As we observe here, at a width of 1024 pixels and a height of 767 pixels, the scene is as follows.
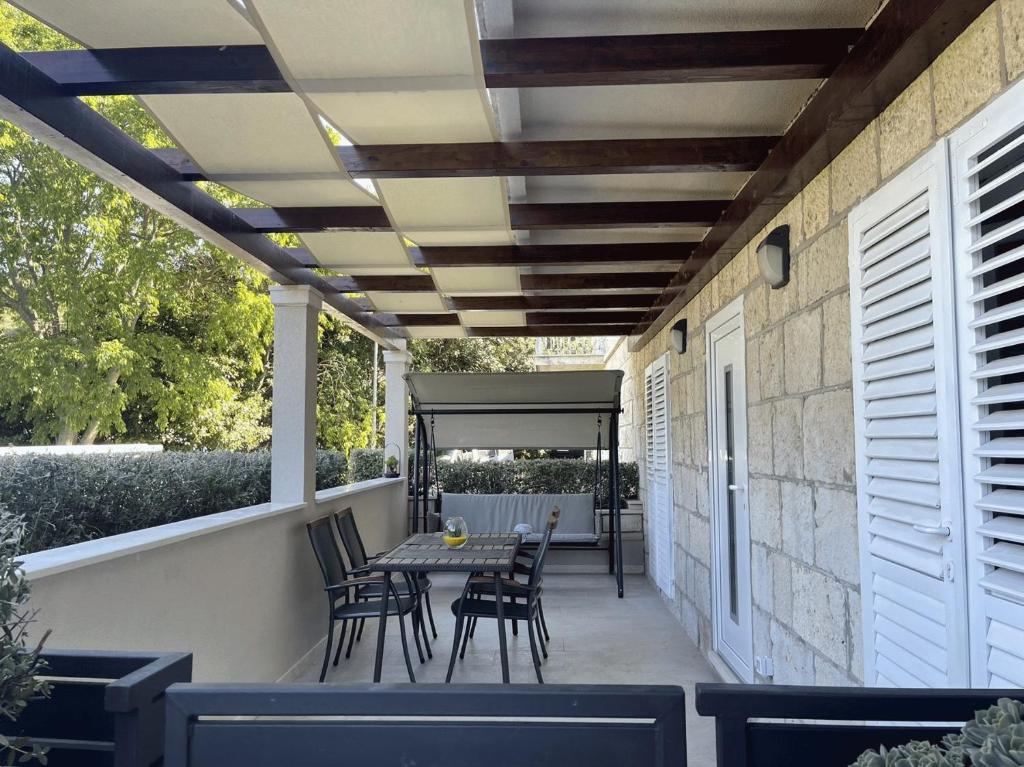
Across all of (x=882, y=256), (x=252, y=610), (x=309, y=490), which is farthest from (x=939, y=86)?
(x=309, y=490)

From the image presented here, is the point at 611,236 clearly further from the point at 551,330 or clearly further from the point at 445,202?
the point at 551,330

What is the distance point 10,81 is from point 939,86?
2.73 m

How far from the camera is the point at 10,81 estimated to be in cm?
232

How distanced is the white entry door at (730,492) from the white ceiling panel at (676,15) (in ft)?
6.00

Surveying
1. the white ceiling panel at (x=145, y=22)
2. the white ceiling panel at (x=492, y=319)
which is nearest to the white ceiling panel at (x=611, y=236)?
the white ceiling panel at (x=492, y=319)

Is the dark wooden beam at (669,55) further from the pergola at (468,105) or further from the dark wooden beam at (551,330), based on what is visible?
the dark wooden beam at (551,330)

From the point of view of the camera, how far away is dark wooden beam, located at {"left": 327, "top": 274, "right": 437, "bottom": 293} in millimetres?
5531

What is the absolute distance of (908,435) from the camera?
6.94 ft

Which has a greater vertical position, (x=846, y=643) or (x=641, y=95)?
(x=641, y=95)

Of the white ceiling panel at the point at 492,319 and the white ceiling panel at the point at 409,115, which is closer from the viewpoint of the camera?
the white ceiling panel at the point at 409,115

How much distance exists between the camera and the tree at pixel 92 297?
33.6 ft

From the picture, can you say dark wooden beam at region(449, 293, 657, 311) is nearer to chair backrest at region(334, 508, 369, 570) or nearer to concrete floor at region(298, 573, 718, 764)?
chair backrest at region(334, 508, 369, 570)

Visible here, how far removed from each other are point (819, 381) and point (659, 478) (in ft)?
14.3

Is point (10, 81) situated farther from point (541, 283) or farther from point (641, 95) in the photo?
point (541, 283)
